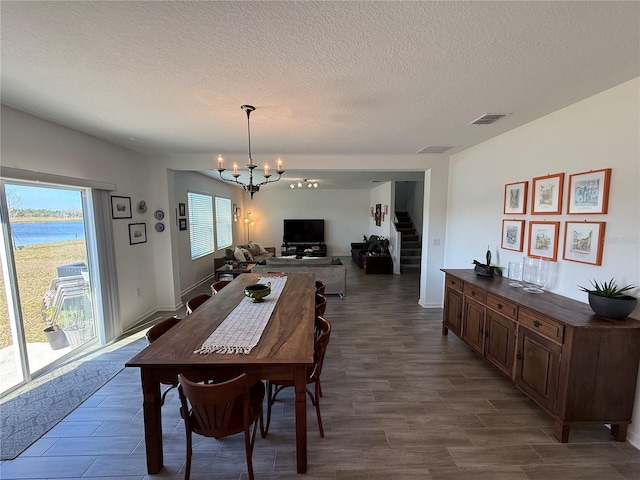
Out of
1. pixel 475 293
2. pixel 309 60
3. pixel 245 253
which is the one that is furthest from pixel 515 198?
pixel 245 253

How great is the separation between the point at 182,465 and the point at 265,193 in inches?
351

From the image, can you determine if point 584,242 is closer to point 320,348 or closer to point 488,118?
point 488,118

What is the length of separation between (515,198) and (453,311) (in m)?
1.52

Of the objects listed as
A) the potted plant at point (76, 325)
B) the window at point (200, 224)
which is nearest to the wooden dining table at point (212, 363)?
the potted plant at point (76, 325)

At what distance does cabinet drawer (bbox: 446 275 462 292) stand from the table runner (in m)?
2.19

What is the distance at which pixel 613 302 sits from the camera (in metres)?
1.86

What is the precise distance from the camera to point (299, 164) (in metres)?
4.37

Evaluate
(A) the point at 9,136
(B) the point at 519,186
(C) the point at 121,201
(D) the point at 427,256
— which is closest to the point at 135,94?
(A) the point at 9,136

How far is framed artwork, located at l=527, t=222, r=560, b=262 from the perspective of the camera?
255 centimetres

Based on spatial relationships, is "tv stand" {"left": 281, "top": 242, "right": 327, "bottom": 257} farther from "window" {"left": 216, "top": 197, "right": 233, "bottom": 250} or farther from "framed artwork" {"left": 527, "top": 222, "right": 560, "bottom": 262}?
"framed artwork" {"left": 527, "top": 222, "right": 560, "bottom": 262}

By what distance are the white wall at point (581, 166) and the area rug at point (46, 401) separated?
4358 millimetres

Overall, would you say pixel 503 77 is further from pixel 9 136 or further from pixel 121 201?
pixel 121 201

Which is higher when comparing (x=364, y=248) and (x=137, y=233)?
(x=137, y=233)

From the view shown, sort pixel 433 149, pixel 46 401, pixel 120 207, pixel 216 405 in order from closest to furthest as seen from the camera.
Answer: pixel 216 405, pixel 46 401, pixel 120 207, pixel 433 149
